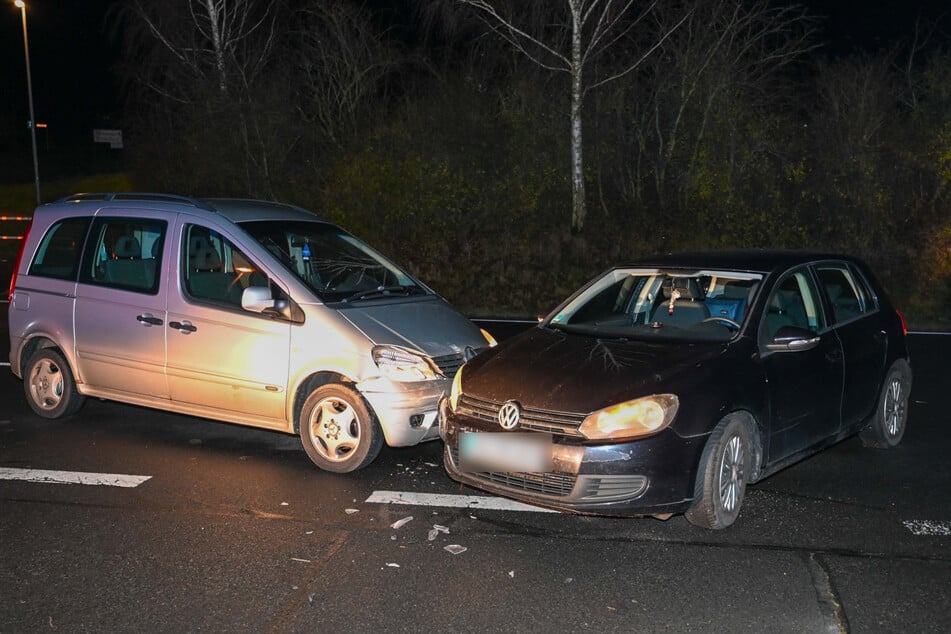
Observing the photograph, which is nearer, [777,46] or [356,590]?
[356,590]

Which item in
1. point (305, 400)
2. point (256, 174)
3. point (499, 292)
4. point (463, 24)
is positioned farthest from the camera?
point (256, 174)

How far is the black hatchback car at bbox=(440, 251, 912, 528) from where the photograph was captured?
16.5 ft

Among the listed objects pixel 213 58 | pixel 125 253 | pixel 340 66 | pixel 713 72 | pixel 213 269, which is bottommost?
pixel 213 269

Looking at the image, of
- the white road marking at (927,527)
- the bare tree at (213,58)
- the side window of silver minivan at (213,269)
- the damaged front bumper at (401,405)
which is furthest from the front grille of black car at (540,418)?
the bare tree at (213,58)

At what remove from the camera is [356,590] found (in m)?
4.54

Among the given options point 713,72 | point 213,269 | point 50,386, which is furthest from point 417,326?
point 713,72

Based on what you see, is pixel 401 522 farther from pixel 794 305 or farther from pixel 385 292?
pixel 794 305

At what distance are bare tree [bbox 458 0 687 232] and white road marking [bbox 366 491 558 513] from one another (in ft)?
41.4

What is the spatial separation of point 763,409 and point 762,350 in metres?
0.38

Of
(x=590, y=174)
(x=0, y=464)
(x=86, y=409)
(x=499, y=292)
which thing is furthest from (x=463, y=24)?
(x=0, y=464)

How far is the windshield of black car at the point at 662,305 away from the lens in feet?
19.6

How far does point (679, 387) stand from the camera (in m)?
5.15

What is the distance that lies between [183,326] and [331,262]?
4.03ft

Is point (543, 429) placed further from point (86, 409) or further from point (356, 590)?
point (86, 409)
